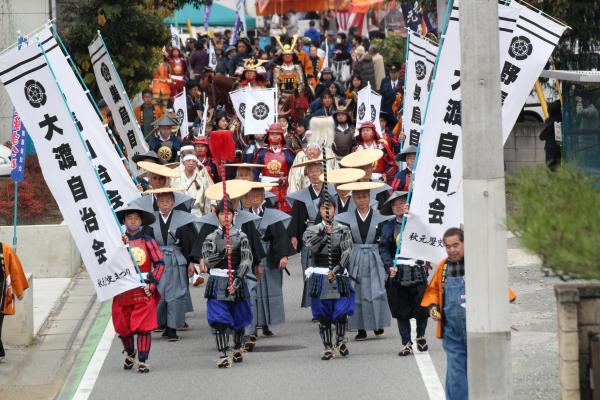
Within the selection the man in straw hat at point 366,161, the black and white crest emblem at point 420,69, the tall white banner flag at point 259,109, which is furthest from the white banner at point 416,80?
the tall white banner flag at point 259,109

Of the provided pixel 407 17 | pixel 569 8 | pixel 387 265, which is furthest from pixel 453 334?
pixel 407 17

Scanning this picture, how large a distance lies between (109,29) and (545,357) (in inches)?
496

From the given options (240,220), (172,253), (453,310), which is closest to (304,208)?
(172,253)

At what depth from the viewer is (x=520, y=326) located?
14.6 meters

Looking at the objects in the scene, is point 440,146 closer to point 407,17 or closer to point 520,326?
point 520,326

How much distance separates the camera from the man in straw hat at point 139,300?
13023mm

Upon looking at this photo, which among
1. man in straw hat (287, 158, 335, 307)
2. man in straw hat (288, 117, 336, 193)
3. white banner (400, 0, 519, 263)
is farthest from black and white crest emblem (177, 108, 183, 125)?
white banner (400, 0, 519, 263)

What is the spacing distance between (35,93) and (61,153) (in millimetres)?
632

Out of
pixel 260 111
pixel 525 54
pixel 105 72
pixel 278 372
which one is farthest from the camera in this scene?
pixel 260 111

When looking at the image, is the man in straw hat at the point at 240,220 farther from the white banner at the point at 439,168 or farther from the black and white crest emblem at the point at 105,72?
the black and white crest emblem at the point at 105,72

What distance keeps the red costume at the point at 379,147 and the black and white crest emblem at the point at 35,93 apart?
25.4ft

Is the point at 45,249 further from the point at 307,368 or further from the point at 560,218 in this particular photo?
the point at 560,218

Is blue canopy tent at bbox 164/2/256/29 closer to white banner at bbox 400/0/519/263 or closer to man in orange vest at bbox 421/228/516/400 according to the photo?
white banner at bbox 400/0/519/263

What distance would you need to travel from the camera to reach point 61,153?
13.5 meters
